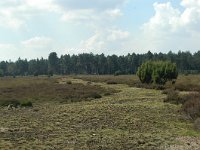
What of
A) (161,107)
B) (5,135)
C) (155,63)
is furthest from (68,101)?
(155,63)

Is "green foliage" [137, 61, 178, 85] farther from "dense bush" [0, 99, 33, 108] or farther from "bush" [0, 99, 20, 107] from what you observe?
"bush" [0, 99, 20, 107]

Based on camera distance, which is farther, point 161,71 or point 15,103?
point 161,71

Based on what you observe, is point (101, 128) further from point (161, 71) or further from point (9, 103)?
point (161, 71)

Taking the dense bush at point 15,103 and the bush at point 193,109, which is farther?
the dense bush at point 15,103

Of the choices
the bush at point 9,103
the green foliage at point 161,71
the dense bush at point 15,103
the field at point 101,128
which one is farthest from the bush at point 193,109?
the green foliage at point 161,71

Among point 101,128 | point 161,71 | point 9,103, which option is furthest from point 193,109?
point 161,71

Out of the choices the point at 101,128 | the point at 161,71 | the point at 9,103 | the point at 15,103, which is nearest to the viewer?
the point at 101,128

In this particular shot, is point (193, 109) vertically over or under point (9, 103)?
over

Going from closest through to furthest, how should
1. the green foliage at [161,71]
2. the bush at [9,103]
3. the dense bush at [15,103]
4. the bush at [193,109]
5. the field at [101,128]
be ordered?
the field at [101,128] < the bush at [193,109] < the dense bush at [15,103] < the bush at [9,103] < the green foliage at [161,71]

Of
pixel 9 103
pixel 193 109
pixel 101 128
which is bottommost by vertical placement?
pixel 101 128

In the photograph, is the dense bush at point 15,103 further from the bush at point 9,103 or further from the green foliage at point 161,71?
the green foliage at point 161,71

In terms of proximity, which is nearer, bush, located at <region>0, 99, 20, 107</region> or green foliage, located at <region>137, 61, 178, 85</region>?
bush, located at <region>0, 99, 20, 107</region>

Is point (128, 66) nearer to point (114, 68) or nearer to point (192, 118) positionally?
point (114, 68)

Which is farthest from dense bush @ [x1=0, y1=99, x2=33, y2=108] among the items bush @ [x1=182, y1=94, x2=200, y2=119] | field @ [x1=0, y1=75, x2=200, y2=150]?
bush @ [x1=182, y1=94, x2=200, y2=119]
